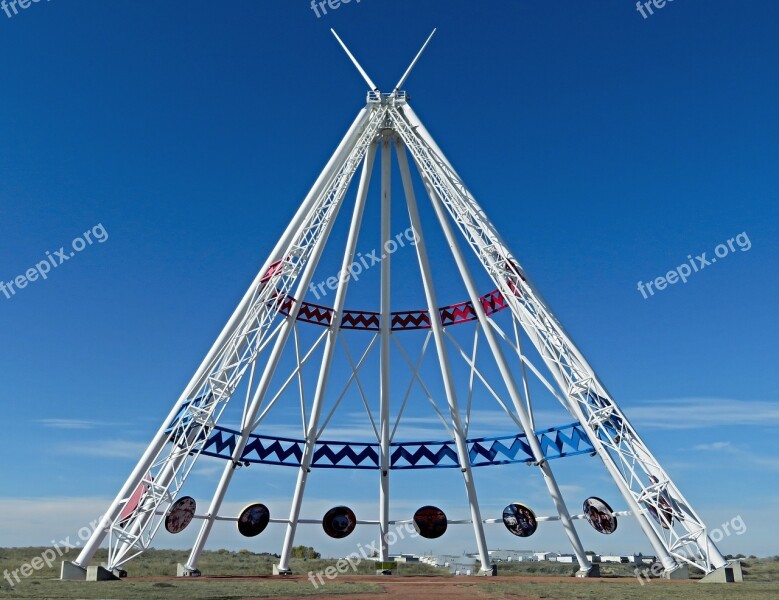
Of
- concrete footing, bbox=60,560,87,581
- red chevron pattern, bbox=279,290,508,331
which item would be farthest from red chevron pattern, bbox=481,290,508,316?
concrete footing, bbox=60,560,87,581

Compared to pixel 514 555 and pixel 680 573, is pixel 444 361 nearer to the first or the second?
pixel 680 573

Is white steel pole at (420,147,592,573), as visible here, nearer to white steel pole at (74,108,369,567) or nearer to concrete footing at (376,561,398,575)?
white steel pole at (74,108,369,567)

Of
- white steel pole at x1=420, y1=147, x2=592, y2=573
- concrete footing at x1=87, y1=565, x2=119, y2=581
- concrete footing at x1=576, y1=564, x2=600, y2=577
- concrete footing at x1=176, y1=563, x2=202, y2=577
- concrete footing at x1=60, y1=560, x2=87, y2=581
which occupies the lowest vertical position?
concrete footing at x1=87, y1=565, x2=119, y2=581

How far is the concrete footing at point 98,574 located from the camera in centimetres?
2291

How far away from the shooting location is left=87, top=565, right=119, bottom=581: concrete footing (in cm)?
2291

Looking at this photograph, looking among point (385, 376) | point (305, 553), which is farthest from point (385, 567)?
point (305, 553)

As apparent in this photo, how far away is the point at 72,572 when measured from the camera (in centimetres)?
2342

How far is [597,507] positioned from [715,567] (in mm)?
5894

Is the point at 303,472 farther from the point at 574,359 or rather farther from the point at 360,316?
the point at 574,359

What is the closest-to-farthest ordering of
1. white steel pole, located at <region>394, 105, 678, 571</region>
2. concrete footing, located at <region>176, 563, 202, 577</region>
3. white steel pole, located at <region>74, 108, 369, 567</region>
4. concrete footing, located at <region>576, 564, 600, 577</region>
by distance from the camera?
white steel pole, located at <region>74, 108, 369, 567</region> < white steel pole, located at <region>394, 105, 678, 571</region> < concrete footing, located at <region>176, 563, 202, 577</region> < concrete footing, located at <region>576, 564, 600, 577</region>

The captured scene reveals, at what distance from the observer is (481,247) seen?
30.1 metres

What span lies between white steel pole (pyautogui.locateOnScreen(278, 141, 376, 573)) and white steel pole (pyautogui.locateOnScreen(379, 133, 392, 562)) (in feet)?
3.77

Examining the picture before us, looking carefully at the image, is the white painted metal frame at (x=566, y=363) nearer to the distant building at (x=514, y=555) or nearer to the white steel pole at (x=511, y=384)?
the white steel pole at (x=511, y=384)

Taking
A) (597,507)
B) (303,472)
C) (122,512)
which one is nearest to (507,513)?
(597,507)
